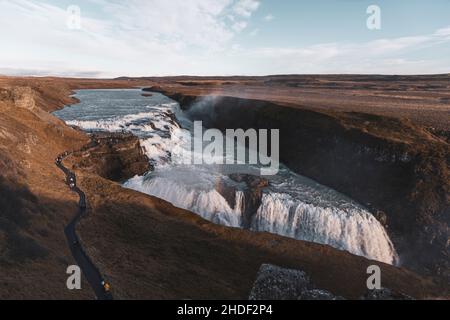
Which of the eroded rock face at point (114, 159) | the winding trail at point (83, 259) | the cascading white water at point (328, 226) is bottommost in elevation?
the cascading white water at point (328, 226)

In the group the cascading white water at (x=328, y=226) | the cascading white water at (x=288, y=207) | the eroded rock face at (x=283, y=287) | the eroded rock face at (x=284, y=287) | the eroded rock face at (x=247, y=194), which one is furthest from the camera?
the eroded rock face at (x=247, y=194)

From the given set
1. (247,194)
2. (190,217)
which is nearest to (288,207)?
(247,194)

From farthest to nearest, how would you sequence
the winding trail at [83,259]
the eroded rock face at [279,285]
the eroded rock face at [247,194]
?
the eroded rock face at [247,194] → the winding trail at [83,259] → the eroded rock face at [279,285]

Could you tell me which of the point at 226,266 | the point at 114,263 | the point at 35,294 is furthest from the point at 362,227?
the point at 35,294

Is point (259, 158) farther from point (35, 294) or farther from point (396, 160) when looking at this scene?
point (35, 294)

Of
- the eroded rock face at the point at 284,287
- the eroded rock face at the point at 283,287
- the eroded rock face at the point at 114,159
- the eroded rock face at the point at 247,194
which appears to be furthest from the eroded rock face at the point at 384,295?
the eroded rock face at the point at 114,159

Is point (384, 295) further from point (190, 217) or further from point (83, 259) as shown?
point (83, 259)

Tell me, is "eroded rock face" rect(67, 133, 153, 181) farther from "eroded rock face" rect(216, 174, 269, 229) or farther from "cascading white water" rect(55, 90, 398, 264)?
"eroded rock face" rect(216, 174, 269, 229)

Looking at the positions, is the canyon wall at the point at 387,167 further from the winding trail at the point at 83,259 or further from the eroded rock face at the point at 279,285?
the winding trail at the point at 83,259

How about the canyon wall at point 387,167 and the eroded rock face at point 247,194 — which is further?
the eroded rock face at point 247,194

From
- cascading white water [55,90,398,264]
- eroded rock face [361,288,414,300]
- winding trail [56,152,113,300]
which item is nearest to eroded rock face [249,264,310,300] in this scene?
eroded rock face [361,288,414,300]
